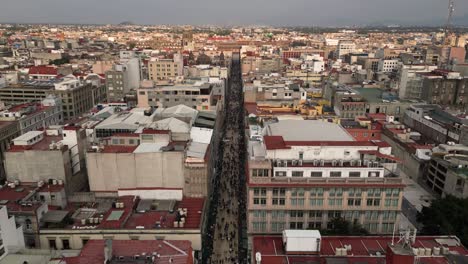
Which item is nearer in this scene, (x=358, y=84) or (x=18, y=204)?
(x=18, y=204)

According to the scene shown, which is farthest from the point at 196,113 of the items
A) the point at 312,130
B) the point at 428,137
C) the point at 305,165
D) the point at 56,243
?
the point at 428,137

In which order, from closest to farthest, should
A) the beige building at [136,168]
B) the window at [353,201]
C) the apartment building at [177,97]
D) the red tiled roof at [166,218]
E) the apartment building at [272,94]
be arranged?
1. the red tiled roof at [166,218]
2. the window at [353,201]
3. the beige building at [136,168]
4. the apartment building at [177,97]
5. the apartment building at [272,94]

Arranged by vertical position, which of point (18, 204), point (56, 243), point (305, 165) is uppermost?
point (305, 165)

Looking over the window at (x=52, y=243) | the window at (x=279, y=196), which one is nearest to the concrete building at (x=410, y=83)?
the window at (x=279, y=196)

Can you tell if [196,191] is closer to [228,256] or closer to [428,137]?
[228,256]

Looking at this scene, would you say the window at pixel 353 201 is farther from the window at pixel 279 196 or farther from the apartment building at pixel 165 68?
the apartment building at pixel 165 68

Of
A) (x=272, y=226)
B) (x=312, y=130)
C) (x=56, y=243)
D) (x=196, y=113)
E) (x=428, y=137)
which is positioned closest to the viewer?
(x=56, y=243)
